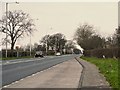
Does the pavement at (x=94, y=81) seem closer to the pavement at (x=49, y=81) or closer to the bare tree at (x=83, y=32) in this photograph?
the pavement at (x=49, y=81)

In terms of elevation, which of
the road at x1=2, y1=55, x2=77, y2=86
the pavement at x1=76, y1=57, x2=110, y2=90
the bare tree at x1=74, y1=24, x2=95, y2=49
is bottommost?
the road at x1=2, y1=55, x2=77, y2=86

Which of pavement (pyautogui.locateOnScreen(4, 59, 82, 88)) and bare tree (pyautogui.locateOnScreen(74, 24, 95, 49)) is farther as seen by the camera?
bare tree (pyautogui.locateOnScreen(74, 24, 95, 49))

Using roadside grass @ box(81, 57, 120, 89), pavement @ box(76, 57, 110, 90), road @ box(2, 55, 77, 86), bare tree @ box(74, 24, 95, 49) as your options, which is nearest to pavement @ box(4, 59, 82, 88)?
pavement @ box(76, 57, 110, 90)

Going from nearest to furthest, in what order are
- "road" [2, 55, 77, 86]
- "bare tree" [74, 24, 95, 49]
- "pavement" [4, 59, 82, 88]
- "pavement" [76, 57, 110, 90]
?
"pavement" [76, 57, 110, 90] → "pavement" [4, 59, 82, 88] → "road" [2, 55, 77, 86] → "bare tree" [74, 24, 95, 49]

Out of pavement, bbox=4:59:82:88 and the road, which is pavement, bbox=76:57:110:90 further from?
the road

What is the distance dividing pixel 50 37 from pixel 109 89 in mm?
181246

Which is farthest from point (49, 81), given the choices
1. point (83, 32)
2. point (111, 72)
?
point (83, 32)

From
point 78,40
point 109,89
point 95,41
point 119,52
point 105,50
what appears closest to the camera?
point 109,89

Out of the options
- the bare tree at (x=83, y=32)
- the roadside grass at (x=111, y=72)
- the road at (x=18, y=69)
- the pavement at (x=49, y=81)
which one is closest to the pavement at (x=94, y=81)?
the roadside grass at (x=111, y=72)

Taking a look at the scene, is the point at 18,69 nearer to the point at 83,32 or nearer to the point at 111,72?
the point at 111,72

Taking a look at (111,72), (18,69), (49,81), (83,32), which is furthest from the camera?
(83,32)

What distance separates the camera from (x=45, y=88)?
51.7 ft

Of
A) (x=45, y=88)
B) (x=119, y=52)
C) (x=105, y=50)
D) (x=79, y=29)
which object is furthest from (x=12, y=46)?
(x=45, y=88)

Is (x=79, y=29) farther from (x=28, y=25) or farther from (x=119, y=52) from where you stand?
(x=119, y=52)
